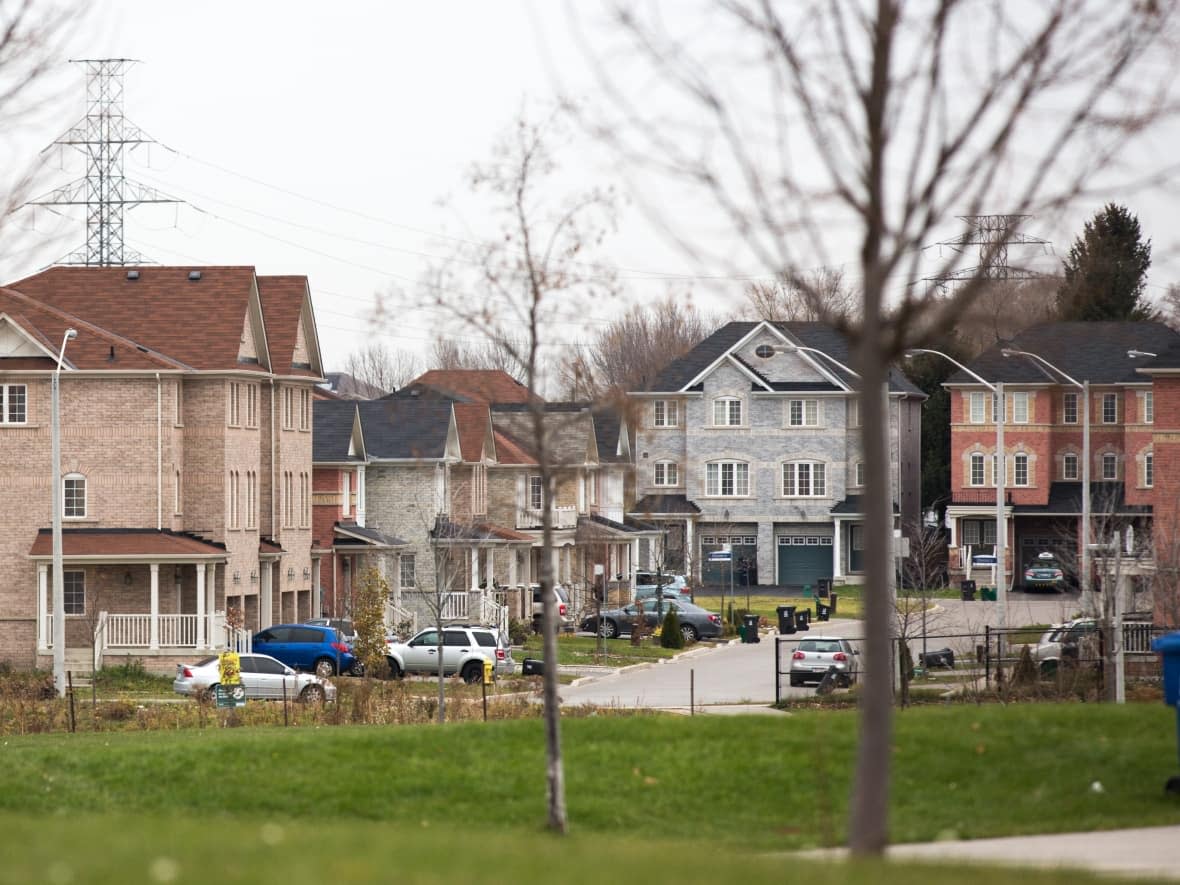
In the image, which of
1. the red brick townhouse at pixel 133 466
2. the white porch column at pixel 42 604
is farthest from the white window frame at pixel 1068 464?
the white porch column at pixel 42 604

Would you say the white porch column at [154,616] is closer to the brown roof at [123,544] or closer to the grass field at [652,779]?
the brown roof at [123,544]

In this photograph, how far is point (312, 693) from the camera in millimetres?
36812

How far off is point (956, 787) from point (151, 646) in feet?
105

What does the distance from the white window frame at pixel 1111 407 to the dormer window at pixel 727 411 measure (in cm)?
1656

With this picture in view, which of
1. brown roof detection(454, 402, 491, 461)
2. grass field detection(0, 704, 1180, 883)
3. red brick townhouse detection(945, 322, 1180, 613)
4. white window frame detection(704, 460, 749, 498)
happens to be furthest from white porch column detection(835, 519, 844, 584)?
grass field detection(0, 704, 1180, 883)

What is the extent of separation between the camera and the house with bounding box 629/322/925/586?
82.2 meters

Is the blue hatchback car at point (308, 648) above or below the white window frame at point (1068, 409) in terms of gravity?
below

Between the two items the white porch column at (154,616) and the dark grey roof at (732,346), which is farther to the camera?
the dark grey roof at (732,346)

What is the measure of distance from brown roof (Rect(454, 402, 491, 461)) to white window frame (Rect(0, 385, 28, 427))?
72.9 ft

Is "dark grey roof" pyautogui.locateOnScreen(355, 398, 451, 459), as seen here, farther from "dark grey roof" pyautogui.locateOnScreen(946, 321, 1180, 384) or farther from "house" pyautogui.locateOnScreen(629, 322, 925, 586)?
"dark grey roof" pyautogui.locateOnScreen(946, 321, 1180, 384)

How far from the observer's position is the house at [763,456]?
82.2 meters

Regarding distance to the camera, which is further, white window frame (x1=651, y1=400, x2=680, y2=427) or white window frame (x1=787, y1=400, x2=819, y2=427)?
white window frame (x1=651, y1=400, x2=680, y2=427)

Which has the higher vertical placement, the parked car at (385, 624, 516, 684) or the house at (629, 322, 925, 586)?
the house at (629, 322, 925, 586)

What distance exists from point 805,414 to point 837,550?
21.5 ft
